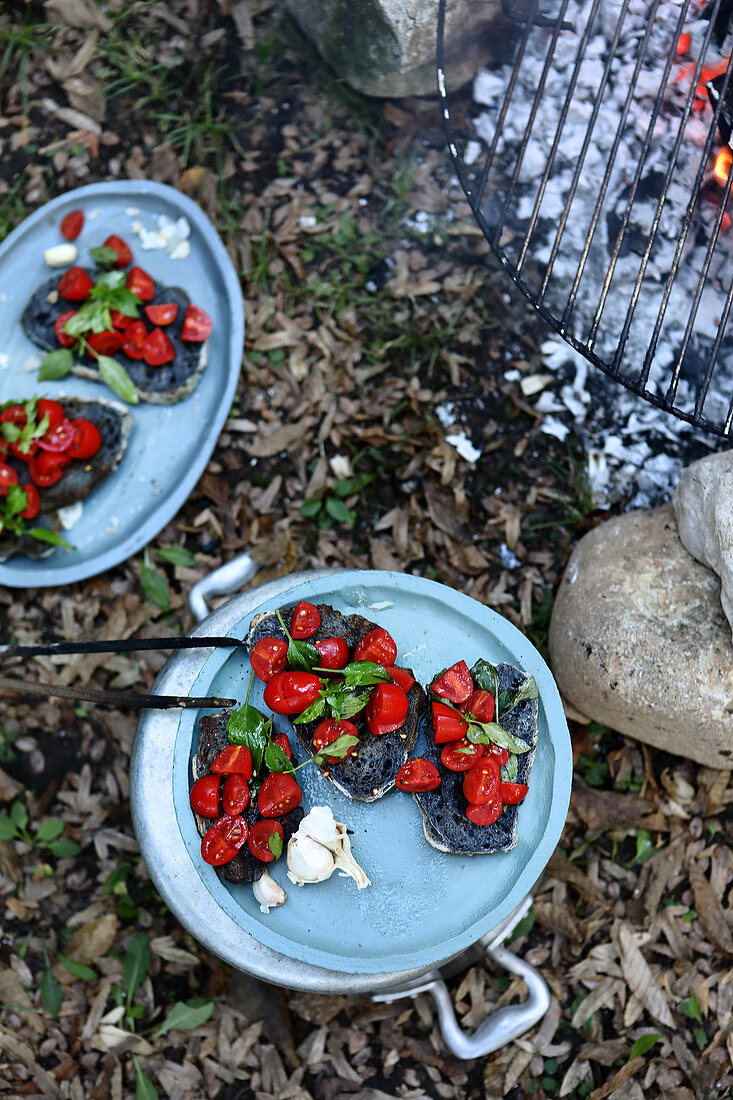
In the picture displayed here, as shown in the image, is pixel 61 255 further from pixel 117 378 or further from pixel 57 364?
pixel 117 378

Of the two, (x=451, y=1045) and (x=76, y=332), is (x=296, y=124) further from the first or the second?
(x=451, y=1045)

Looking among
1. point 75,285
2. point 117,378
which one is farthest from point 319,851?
point 75,285

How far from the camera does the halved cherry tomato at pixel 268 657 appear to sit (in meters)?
2.01

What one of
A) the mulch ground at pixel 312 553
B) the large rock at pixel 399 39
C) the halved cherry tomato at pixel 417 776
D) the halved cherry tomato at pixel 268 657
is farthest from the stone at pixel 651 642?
the large rock at pixel 399 39

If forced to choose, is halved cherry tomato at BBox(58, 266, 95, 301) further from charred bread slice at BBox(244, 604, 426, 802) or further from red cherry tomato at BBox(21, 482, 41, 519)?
charred bread slice at BBox(244, 604, 426, 802)

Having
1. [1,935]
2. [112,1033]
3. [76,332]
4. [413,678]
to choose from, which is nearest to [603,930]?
[413,678]

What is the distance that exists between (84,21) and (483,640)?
10.7 ft

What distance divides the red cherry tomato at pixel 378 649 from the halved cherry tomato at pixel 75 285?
74.0 inches

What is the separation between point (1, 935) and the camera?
112 inches

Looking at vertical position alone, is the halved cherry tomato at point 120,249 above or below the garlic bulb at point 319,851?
above

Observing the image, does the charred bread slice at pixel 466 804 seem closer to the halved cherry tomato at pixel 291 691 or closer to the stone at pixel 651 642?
the halved cherry tomato at pixel 291 691

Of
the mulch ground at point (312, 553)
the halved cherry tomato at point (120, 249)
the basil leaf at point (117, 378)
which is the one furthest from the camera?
the halved cherry tomato at point (120, 249)

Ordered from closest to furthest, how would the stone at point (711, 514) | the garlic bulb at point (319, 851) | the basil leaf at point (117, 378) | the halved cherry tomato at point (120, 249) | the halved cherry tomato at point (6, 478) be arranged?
the garlic bulb at point (319, 851) < the stone at point (711, 514) < the halved cherry tomato at point (6, 478) < the basil leaf at point (117, 378) < the halved cherry tomato at point (120, 249)

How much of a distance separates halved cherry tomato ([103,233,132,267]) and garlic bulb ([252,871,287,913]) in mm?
2336
